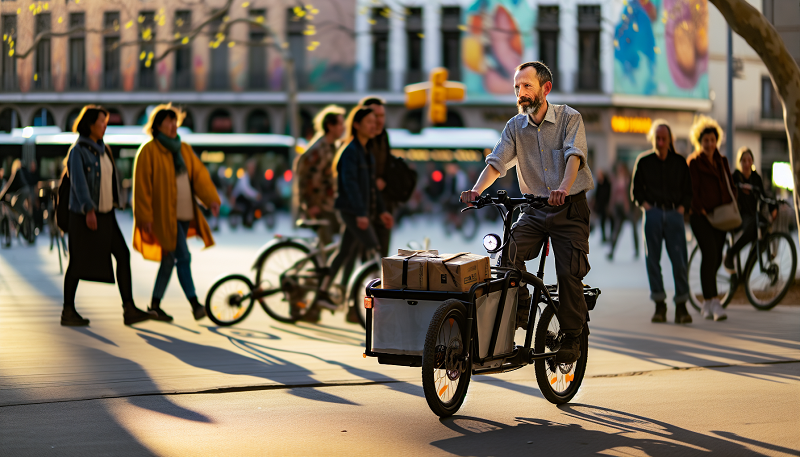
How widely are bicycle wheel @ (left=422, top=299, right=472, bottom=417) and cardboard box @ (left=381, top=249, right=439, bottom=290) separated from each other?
0.26 m

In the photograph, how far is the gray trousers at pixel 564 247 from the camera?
5480 millimetres

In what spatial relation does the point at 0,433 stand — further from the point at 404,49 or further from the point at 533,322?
the point at 404,49

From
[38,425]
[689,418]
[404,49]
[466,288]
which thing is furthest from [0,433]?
[404,49]

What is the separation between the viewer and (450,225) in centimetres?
2483

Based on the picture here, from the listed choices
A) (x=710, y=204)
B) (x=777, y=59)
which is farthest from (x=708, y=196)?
(x=777, y=59)

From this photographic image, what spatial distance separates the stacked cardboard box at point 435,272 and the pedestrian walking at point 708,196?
4610mm

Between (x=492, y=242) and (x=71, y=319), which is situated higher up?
(x=492, y=242)

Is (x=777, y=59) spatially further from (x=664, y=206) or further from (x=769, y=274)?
(x=769, y=274)

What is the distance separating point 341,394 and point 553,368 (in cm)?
119

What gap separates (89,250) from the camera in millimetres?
8312

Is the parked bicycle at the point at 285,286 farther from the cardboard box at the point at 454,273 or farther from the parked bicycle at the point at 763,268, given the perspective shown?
the parked bicycle at the point at 763,268

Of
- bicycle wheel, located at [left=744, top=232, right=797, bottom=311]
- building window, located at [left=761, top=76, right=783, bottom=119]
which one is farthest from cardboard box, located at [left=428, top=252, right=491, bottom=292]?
building window, located at [left=761, top=76, right=783, bottom=119]

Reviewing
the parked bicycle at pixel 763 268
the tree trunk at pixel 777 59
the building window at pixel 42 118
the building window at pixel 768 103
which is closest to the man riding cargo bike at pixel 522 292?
the tree trunk at pixel 777 59

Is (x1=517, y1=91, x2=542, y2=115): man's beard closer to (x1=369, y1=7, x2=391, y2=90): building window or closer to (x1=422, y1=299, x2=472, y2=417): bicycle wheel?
(x1=422, y1=299, x2=472, y2=417): bicycle wheel
